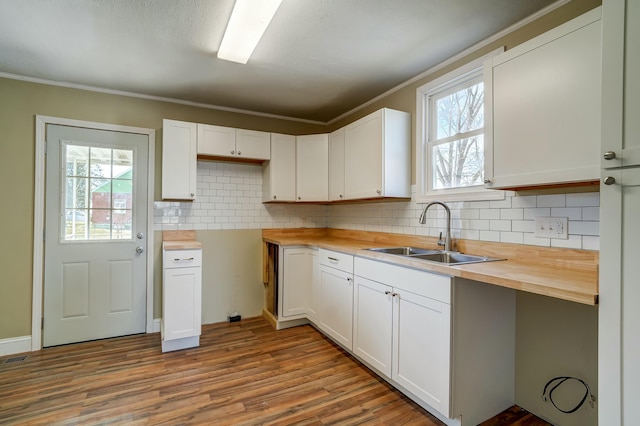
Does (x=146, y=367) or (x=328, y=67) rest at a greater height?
(x=328, y=67)

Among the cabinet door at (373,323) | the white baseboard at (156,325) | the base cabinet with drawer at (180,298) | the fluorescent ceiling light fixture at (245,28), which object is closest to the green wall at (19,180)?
the white baseboard at (156,325)

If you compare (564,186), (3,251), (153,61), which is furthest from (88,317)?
(564,186)

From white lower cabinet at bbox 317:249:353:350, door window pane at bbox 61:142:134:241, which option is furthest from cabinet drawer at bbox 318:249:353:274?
door window pane at bbox 61:142:134:241

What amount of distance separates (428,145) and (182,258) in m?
2.38

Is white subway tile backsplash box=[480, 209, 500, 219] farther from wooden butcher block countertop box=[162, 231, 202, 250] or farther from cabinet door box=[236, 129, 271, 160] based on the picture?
wooden butcher block countertop box=[162, 231, 202, 250]

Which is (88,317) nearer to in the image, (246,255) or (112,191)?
(112,191)

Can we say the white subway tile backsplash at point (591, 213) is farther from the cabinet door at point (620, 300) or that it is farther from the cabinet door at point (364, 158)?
the cabinet door at point (364, 158)

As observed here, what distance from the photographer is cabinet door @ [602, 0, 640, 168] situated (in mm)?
1059

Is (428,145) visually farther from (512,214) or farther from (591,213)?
(591,213)

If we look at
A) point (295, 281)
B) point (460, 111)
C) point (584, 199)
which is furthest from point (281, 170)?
point (584, 199)

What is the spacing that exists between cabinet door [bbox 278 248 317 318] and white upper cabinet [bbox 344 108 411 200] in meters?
0.91

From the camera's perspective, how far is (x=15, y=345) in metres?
2.74

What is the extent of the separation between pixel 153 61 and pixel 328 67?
1.42m

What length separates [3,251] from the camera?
2.73 meters
